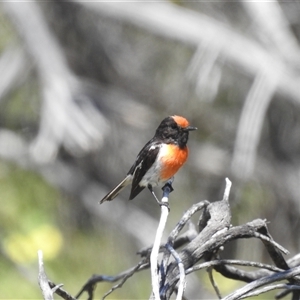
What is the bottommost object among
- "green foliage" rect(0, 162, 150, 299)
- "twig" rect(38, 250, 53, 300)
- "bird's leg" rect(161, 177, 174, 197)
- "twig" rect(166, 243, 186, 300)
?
"green foliage" rect(0, 162, 150, 299)

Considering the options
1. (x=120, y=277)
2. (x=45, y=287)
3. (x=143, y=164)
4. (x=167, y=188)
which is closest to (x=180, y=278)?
(x=45, y=287)

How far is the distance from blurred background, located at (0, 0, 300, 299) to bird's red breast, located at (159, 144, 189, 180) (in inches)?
28.7

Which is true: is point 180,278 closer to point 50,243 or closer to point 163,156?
point 163,156

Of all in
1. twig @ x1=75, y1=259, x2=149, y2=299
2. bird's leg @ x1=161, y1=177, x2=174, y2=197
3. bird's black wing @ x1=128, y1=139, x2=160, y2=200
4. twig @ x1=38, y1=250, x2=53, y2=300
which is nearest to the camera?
twig @ x1=38, y1=250, x2=53, y2=300

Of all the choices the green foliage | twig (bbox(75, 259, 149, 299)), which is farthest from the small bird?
twig (bbox(75, 259, 149, 299))

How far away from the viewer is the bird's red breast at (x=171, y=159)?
3.41m

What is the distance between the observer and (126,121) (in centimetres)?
475

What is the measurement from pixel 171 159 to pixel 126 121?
1376 mm

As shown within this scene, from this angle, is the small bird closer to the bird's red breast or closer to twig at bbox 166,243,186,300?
the bird's red breast

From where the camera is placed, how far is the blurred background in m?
4.28

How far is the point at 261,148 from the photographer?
17.7 ft

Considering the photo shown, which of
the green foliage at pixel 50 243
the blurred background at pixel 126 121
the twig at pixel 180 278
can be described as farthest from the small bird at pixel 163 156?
the twig at pixel 180 278

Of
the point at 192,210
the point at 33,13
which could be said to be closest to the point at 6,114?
the point at 33,13

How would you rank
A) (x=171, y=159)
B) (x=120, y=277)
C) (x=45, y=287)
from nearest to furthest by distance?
(x=45, y=287) → (x=120, y=277) → (x=171, y=159)
